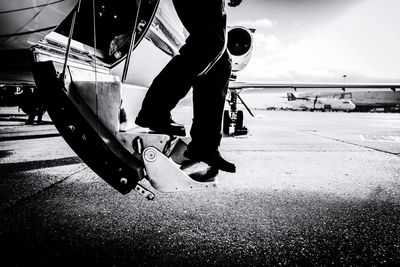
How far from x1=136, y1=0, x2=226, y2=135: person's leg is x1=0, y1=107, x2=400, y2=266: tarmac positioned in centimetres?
73

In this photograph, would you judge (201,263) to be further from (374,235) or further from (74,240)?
(374,235)

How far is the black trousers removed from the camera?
1623 millimetres

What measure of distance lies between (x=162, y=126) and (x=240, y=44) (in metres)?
5.87

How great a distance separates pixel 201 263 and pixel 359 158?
12.7 feet

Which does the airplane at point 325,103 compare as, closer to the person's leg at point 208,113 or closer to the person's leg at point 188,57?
the person's leg at point 208,113

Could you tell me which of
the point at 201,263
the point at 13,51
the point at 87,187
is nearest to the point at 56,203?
the point at 87,187

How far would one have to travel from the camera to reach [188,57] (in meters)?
1.66

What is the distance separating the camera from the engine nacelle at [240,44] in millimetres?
6941

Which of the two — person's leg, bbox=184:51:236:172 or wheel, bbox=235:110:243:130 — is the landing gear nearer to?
wheel, bbox=235:110:243:130

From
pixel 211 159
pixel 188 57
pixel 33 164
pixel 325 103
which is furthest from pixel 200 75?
pixel 325 103

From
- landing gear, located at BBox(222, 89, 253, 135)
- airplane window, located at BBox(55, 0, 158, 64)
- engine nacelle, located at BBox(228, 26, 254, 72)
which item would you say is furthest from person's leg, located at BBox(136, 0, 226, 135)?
landing gear, located at BBox(222, 89, 253, 135)

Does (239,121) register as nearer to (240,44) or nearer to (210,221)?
(240,44)

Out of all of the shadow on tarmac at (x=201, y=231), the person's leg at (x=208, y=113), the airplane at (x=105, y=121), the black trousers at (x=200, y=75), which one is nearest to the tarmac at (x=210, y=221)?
the shadow on tarmac at (x=201, y=231)

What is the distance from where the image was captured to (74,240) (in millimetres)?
1626
